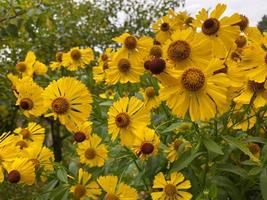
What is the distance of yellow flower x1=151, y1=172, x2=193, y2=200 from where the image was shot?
1.29 meters

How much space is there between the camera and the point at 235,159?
1.43 m

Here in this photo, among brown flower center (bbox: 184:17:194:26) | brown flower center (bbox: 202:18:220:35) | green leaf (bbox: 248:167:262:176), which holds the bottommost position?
green leaf (bbox: 248:167:262:176)

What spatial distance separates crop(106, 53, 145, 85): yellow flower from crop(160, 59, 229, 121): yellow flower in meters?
0.46

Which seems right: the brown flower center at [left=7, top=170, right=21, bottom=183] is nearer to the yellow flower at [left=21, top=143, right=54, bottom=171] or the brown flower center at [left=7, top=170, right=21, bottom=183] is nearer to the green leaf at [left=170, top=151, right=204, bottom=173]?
the yellow flower at [left=21, top=143, right=54, bottom=171]

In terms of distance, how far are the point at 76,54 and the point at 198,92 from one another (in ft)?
3.93

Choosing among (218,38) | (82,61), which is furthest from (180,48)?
(82,61)

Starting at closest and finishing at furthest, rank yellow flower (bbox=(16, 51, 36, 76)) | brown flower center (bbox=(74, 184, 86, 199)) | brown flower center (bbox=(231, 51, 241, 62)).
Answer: brown flower center (bbox=(231, 51, 241, 62)), brown flower center (bbox=(74, 184, 86, 199)), yellow flower (bbox=(16, 51, 36, 76))

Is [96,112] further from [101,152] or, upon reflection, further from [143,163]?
[143,163]

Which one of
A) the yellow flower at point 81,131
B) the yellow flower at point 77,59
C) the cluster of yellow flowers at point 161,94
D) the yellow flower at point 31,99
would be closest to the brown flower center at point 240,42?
the cluster of yellow flowers at point 161,94

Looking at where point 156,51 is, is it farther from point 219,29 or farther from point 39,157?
point 39,157

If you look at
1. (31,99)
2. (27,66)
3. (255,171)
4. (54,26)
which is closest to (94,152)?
(31,99)

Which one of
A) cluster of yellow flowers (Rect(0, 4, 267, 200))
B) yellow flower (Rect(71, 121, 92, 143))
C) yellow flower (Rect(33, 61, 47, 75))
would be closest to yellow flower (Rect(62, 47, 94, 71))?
yellow flower (Rect(33, 61, 47, 75))

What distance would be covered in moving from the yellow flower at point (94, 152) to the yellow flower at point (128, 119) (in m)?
0.20

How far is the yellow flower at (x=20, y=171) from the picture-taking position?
4.06 feet
